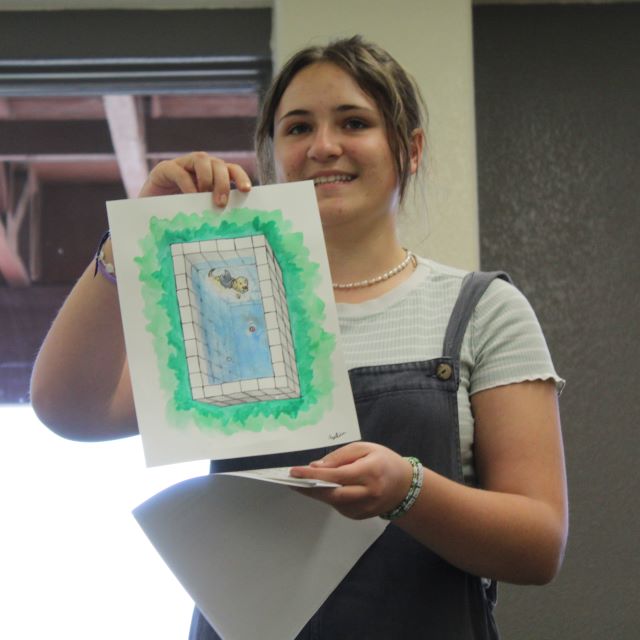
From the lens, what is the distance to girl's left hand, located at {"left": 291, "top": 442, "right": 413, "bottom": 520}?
87 cm

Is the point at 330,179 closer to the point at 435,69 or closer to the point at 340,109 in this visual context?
the point at 340,109

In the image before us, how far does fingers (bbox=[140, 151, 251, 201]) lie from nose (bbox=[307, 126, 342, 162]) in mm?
120

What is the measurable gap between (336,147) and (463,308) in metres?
0.23

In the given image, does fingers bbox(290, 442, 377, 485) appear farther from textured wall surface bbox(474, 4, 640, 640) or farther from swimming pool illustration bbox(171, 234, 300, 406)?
textured wall surface bbox(474, 4, 640, 640)

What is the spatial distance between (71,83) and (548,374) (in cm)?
150

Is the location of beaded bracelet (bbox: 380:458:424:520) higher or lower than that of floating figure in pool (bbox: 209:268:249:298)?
lower

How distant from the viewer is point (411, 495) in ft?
3.03

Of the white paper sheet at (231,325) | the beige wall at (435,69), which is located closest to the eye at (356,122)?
the white paper sheet at (231,325)

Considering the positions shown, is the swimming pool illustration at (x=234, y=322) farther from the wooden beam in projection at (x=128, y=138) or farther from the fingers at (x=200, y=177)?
the wooden beam in projection at (x=128, y=138)

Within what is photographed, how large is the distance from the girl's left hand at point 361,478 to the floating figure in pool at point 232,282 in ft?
0.72

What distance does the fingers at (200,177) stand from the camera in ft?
3.43

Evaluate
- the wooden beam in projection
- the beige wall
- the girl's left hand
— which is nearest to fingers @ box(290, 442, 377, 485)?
A: the girl's left hand

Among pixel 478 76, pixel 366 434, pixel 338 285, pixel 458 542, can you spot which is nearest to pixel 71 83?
pixel 478 76

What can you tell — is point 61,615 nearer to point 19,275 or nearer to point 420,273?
point 19,275
